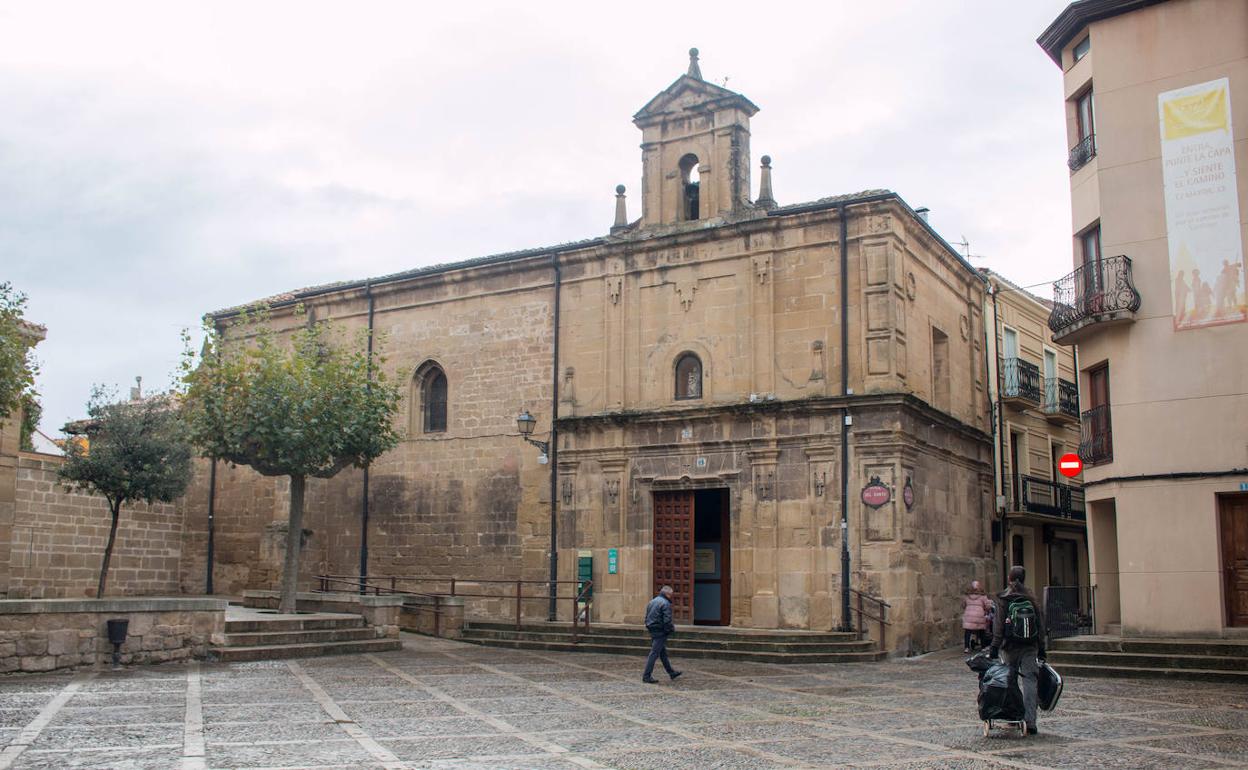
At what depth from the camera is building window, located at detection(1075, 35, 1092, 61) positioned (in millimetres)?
20812

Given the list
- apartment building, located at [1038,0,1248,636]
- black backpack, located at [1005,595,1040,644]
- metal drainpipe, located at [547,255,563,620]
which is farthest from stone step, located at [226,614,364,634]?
apartment building, located at [1038,0,1248,636]

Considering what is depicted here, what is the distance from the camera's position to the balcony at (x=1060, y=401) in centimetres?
2905

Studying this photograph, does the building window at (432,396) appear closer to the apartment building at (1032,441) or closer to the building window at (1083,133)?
the apartment building at (1032,441)

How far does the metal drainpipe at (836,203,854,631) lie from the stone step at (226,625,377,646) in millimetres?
8246

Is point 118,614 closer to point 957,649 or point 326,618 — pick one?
point 326,618

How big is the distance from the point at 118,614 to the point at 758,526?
11068mm

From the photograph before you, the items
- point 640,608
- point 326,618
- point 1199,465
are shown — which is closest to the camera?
point 1199,465

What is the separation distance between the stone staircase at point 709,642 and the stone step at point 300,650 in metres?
2.61

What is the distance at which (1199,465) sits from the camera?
719 inches

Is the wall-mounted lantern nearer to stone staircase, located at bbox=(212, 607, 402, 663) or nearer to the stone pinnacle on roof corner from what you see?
stone staircase, located at bbox=(212, 607, 402, 663)

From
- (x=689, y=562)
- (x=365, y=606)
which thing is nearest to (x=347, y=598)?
(x=365, y=606)

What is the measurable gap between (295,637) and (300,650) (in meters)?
0.55

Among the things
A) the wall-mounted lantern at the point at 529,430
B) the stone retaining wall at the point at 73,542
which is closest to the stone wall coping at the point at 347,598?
the wall-mounted lantern at the point at 529,430

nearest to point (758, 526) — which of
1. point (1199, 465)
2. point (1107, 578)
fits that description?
point (1107, 578)
